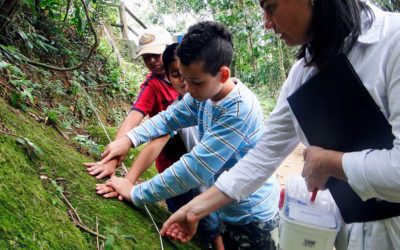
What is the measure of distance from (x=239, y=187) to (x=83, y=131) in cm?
192

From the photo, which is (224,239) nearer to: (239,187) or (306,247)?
(239,187)

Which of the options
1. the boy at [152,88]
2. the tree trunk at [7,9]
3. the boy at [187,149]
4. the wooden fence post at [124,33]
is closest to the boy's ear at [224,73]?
the boy at [187,149]

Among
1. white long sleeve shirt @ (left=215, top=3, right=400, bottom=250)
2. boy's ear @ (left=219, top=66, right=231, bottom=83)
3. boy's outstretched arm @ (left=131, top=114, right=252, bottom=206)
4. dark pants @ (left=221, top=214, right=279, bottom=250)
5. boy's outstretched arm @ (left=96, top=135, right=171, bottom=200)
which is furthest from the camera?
boy's outstretched arm @ (left=96, top=135, right=171, bottom=200)

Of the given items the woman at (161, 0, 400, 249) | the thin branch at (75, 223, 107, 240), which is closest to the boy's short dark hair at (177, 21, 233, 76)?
the woman at (161, 0, 400, 249)

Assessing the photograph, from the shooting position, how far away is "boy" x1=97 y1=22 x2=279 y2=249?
6.23ft

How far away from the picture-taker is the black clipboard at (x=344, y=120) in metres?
1.13

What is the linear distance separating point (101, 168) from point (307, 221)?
50.6 inches

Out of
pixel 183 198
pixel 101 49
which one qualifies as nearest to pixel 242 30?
pixel 101 49

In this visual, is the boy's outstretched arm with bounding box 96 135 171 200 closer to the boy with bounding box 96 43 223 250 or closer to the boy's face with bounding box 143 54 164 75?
the boy with bounding box 96 43 223 250

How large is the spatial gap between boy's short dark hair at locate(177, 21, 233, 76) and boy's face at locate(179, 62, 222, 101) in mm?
22

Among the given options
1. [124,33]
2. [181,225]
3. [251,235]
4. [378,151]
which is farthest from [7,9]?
[124,33]

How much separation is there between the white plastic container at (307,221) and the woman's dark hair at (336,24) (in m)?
0.57

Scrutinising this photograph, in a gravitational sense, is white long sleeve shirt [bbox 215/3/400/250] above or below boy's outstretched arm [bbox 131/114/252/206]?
above

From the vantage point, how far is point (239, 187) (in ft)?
5.42
